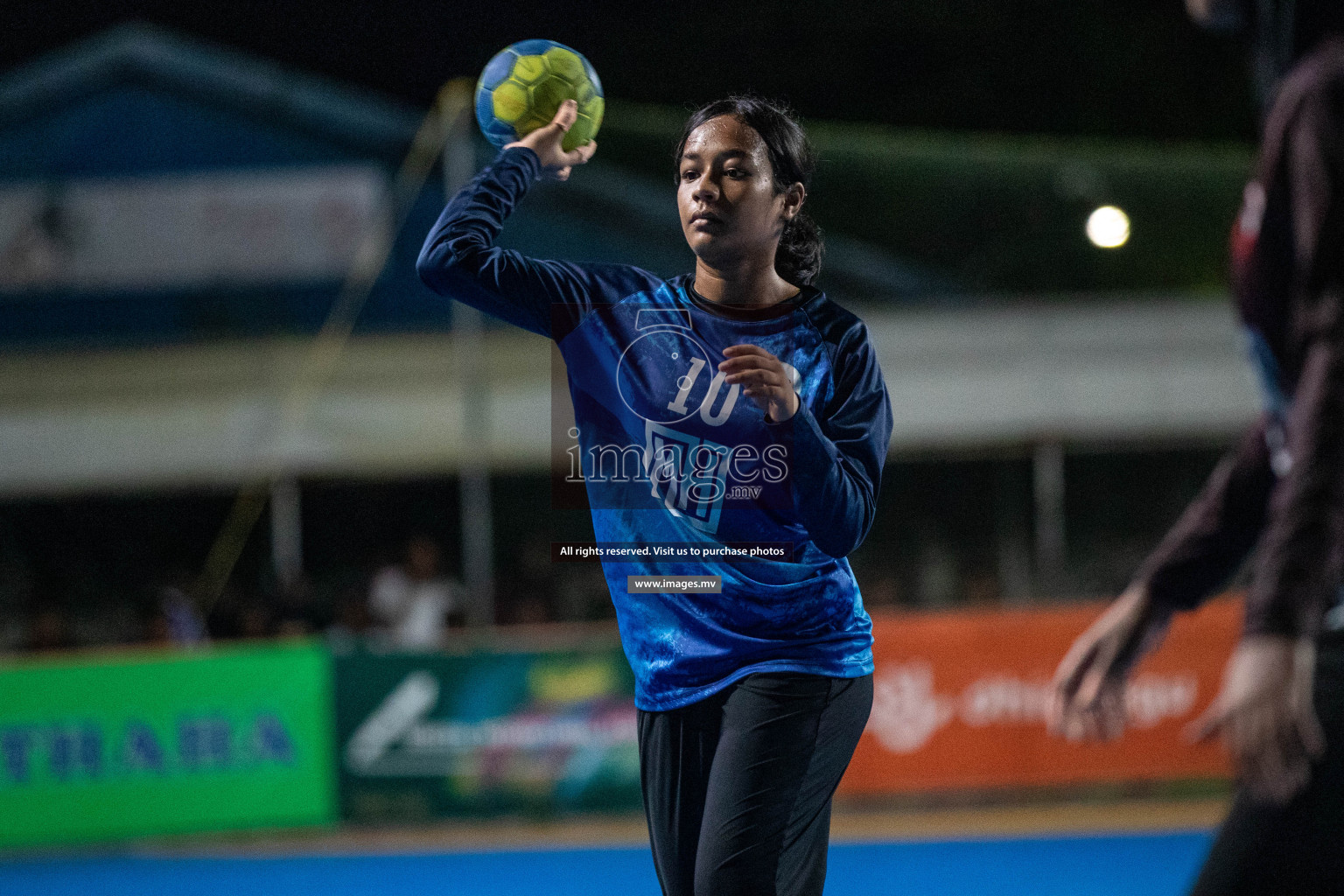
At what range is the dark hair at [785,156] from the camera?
7.07ft

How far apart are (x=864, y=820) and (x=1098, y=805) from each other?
1.19 m

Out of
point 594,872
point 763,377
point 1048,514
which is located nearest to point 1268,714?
point 763,377

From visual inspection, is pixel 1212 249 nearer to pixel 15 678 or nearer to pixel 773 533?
pixel 773 533

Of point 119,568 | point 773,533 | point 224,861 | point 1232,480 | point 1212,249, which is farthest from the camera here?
point 119,568

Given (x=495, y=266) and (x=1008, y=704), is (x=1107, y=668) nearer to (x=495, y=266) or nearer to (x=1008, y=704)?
(x=495, y=266)

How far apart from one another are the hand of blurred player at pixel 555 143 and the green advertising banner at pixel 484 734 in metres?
4.67

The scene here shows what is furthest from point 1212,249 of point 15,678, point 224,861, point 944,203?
point 15,678

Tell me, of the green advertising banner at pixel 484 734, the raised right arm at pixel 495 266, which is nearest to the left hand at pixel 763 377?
the raised right arm at pixel 495 266

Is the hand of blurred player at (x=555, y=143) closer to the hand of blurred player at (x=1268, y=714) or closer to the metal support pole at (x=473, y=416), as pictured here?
the hand of blurred player at (x=1268, y=714)

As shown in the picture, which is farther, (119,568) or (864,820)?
(119,568)

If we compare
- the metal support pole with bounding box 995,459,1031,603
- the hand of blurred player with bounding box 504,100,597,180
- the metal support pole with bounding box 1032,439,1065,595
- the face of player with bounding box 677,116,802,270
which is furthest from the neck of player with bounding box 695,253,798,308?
the metal support pole with bounding box 995,459,1031,603

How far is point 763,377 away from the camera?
190 centimetres

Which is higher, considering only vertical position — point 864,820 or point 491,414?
point 491,414

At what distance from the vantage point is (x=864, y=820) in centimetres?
679
